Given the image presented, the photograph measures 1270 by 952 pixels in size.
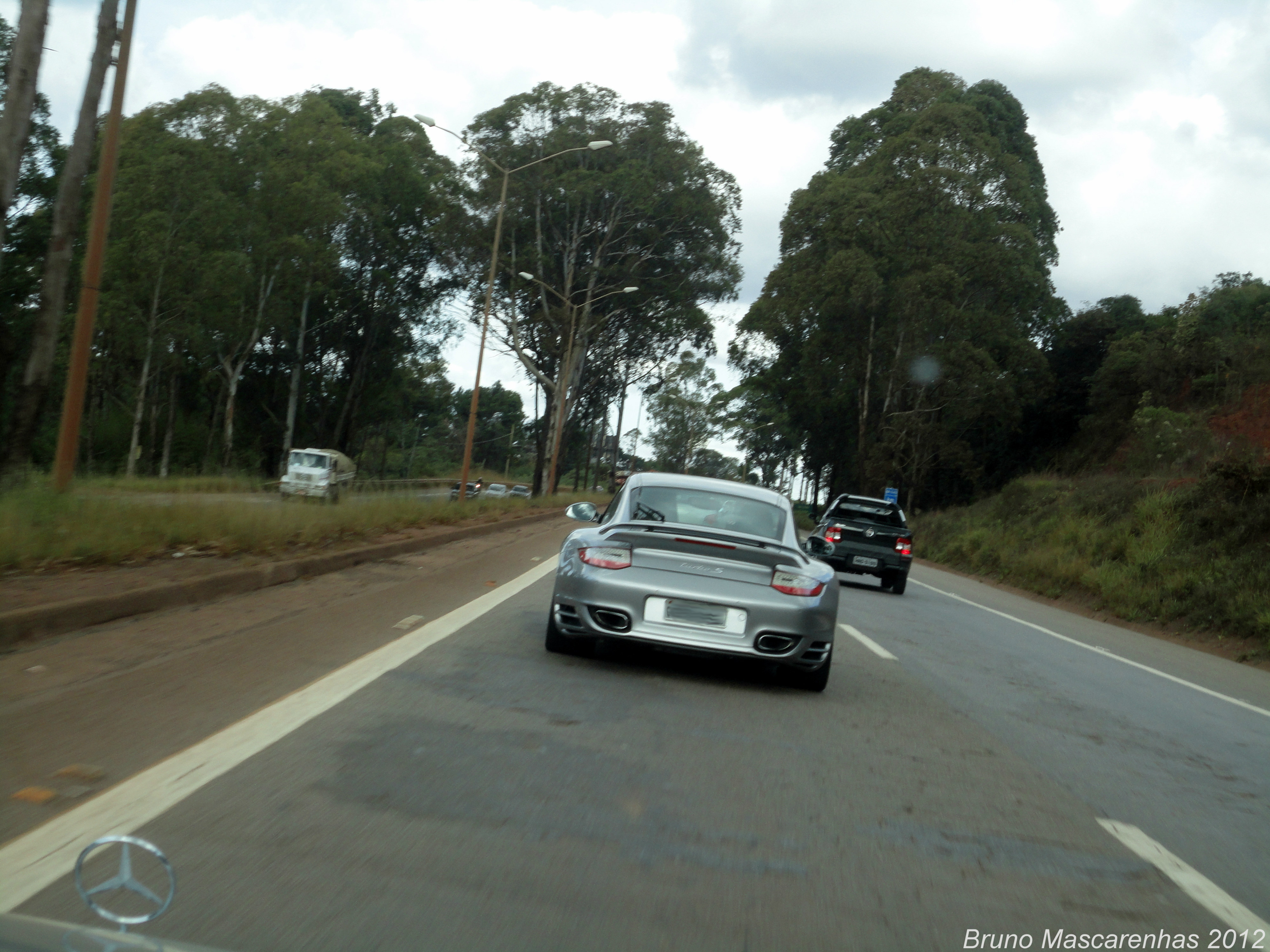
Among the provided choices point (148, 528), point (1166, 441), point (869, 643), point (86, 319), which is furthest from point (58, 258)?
point (1166, 441)

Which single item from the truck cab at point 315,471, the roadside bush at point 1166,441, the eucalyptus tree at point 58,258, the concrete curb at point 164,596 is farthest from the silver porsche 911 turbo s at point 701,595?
the truck cab at point 315,471

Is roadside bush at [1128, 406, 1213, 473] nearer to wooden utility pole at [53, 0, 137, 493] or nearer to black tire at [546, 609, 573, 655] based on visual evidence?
black tire at [546, 609, 573, 655]

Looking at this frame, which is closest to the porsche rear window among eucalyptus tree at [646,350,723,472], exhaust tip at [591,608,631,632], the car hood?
exhaust tip at [591,608,631,632]

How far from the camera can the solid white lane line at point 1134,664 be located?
31.8 ft

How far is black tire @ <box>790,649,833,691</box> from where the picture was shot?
7.36m

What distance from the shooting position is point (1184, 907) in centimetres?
398

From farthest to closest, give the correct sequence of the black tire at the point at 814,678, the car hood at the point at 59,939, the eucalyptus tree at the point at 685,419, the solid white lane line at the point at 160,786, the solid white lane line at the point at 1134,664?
1. the eucalyptus tree at the point at 685,419
2. the solid white lane line at the point at 1134,664
3. the black tire at the point at 814,678
4. the solid white lane line at the point at 160,786
5. the car hood at the point at 59,939

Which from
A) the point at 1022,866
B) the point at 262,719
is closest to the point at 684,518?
the point at 262,719

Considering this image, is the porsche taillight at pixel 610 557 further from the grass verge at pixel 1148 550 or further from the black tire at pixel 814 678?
the grass verge at pixel 1148 550

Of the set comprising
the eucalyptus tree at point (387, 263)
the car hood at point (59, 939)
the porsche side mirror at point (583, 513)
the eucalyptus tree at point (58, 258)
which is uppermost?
the eucalyptus tree at point (387, 263)

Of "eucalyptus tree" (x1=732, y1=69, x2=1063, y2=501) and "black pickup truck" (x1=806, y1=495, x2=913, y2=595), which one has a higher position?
"eucalyptus tree" (x1=732, y1=69, x2=1063, y2=501)

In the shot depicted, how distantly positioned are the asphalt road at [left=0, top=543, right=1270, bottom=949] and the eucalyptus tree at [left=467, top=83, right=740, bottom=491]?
3726 cm

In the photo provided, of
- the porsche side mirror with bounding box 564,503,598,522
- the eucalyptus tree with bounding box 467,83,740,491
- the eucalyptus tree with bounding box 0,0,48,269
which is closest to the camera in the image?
the porsche side mirror with bounding box 564,503,598,522

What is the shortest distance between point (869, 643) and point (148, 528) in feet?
22.5
